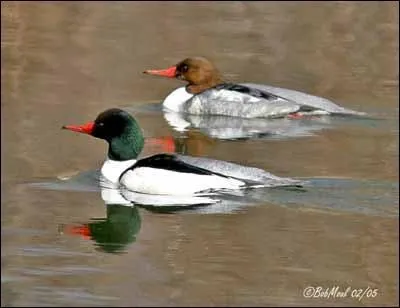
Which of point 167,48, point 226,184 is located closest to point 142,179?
point 226,184

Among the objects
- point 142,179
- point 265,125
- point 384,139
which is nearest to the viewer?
point 142,179

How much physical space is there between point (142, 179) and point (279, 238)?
185 centimetres

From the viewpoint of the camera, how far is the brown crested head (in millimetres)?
17781

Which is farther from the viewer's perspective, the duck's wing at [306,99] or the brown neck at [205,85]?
the brown neck at [205,85]

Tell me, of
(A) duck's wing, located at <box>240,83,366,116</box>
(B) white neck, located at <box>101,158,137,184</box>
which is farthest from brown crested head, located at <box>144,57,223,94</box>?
(B) white neck, located at <box>101,158,137,184</box>

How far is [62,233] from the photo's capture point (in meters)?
10.9

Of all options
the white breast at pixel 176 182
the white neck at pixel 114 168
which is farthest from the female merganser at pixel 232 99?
the white breast at pixel 176 182

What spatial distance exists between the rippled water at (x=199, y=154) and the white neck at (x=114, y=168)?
6.0 inches

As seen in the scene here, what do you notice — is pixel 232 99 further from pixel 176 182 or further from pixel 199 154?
pixel 176 182

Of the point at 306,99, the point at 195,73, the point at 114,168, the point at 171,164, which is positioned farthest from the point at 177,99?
the point at 171,164

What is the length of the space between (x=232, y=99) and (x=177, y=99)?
0.76m

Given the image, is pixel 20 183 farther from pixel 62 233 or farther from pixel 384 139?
pixel 384 139

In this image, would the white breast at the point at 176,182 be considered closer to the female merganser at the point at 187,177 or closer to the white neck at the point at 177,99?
the female merganser at the point at 187,177

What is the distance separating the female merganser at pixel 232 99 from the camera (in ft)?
55.7
